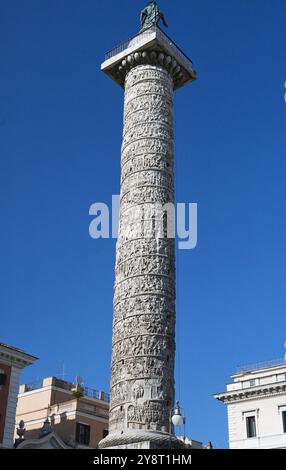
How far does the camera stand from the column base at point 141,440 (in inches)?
429

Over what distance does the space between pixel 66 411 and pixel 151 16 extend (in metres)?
10.1

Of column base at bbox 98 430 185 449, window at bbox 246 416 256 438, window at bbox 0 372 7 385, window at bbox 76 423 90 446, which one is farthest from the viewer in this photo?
window at bbox 76 423 90 446

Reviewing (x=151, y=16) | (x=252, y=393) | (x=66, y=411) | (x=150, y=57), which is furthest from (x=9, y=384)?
(x=151, y=16)

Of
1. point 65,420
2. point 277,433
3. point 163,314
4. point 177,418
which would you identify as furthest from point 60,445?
point 177,418

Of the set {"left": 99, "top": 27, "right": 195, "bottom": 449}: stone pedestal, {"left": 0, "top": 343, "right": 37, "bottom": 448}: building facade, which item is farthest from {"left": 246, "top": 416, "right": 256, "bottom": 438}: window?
{"left": 99, "top": 27, "right": 195, "bottom": 449}: stone pedestal

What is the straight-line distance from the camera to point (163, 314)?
39.8ft

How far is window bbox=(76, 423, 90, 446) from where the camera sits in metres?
17.9

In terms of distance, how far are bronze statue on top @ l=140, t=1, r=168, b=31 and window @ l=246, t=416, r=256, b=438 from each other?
9.57 m

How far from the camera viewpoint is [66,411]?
59.5 feet

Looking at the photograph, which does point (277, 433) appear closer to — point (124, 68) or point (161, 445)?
point (161, 445)

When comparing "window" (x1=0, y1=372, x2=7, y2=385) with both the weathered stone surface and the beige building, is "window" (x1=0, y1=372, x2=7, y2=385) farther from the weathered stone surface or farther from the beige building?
the weathered stone surface

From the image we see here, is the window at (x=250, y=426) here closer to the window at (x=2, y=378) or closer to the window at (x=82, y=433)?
the window at (x=82, y=433)

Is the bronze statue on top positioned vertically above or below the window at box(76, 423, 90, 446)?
above

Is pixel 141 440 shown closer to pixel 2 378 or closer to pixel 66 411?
pixel 2 378
